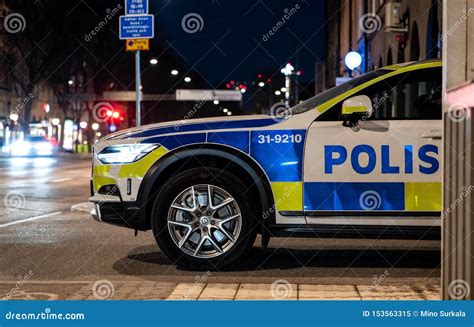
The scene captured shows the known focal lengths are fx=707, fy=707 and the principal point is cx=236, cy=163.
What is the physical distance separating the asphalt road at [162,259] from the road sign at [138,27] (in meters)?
5.00

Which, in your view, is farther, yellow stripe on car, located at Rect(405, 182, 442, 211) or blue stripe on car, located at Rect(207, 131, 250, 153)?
blue stripe on car, located at Rect(207, 131, 250, 153)

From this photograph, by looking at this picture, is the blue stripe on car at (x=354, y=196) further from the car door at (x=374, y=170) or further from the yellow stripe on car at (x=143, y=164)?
the yellow stripe on car at (x=143, y=164)

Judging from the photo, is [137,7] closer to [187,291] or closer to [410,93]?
[410,93]

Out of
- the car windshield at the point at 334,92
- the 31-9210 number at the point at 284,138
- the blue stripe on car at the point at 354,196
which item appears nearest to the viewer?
the blue stripe on car at the point at 354,196

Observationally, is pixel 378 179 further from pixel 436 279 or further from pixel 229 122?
pixel 229 122

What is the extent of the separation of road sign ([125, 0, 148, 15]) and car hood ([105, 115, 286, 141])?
24.6ft

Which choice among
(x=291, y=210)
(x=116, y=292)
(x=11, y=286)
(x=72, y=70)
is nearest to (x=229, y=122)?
(x=291, y=210)

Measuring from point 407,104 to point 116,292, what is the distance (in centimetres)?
310

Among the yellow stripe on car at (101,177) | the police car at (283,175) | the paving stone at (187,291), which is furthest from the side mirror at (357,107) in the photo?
the yellow stripe on car at (101,177)

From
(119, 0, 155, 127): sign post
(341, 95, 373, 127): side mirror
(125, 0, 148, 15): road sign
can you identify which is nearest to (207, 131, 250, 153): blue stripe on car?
(341, 95, 373, 127): side mirror

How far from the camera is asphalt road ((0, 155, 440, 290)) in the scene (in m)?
6.00

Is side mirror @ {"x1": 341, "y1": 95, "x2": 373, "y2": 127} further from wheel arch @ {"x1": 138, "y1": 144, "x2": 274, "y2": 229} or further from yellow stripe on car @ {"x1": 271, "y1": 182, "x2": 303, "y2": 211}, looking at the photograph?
wheel arch @ {"x1": 138, "y1": 144, "x2": 274, "y2": 229}

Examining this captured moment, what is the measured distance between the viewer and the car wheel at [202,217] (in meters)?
6.06

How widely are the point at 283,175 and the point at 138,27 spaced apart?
8.28 metres
